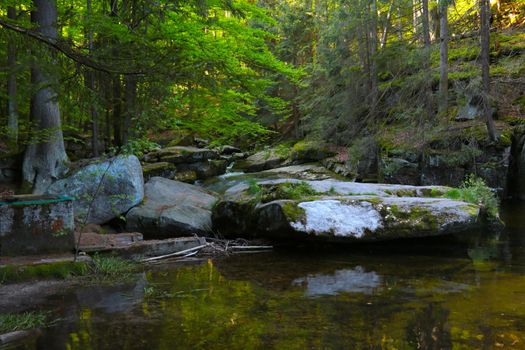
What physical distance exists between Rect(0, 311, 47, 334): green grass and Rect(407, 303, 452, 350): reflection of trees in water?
4034 millimetres

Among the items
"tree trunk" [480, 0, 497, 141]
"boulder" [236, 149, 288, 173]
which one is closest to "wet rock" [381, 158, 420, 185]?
"tree trunk" [480, 0, 497, 141]

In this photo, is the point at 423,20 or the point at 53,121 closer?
the point at 53,121

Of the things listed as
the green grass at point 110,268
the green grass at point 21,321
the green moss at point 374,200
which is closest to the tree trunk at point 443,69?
the green moss at point 374,200

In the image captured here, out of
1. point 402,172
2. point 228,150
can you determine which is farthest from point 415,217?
point 228,150

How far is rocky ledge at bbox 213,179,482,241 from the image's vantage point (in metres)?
8.38

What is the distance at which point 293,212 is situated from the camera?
8.78m

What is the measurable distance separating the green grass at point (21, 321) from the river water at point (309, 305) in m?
0.19

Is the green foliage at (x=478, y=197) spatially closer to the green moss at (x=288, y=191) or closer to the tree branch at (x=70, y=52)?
the green moss at (x=288, y=191)

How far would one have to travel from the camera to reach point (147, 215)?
34.0ft

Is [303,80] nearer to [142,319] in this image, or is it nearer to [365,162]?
[365,162]

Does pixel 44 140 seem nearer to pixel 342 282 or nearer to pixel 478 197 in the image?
pixel 342 282

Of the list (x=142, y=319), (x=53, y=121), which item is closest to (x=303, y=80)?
(x=53, y=121)

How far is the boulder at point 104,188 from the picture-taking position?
411 inches

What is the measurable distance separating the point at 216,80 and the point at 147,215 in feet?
15.9
